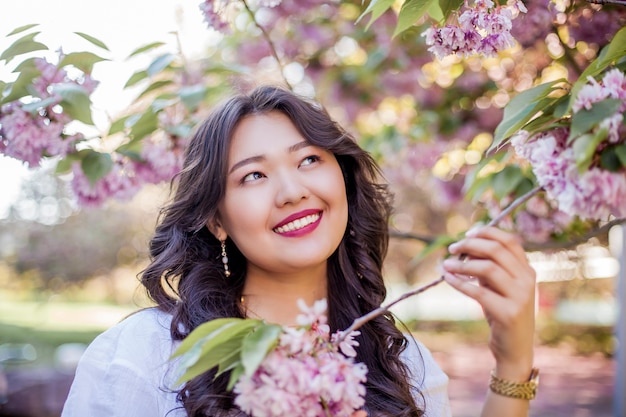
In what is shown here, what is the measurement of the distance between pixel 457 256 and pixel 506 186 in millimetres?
933

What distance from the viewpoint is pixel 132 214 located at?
13430 mm

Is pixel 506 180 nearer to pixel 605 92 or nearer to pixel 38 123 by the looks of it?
pixel 605 92

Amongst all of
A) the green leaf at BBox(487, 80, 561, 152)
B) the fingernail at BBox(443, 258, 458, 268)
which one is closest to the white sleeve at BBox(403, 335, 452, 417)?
the fingernail at BBox(443, 258, 458, 268)

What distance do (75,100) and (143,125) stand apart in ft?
0.99

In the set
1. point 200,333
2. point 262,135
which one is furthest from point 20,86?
point 200,333

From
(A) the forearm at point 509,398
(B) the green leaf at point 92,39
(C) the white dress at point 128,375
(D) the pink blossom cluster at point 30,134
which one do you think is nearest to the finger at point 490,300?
(A) the forearm at point 509,398

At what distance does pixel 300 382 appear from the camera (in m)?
0.90

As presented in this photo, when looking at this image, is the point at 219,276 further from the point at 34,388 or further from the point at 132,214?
the point at 132,214

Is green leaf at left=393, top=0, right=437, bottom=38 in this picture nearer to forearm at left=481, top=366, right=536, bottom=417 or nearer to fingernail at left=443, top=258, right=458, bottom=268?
fingernail at left=443, top=258, right=458, bottom=268

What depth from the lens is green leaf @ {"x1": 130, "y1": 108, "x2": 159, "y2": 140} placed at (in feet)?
7.00

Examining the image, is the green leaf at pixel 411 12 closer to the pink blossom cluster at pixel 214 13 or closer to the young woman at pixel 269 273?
the young woman at pixel 269 273

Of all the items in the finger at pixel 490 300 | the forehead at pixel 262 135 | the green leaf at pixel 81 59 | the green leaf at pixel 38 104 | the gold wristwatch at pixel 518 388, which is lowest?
the gold wristwatch at pixel 518 388

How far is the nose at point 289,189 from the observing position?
5.25 ft

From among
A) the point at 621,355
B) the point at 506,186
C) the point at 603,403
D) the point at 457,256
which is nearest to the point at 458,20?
the point at 457,256
